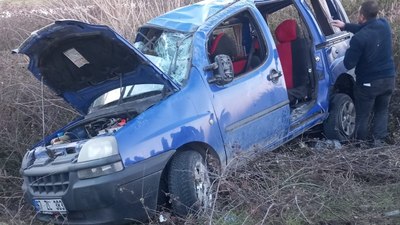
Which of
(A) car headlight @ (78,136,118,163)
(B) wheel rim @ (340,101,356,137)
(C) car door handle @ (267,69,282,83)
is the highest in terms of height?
(A) car headlight @ (78,136,118,163)

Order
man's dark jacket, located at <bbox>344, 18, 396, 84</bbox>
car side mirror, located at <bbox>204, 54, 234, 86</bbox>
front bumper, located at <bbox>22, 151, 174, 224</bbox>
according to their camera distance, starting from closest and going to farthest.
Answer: front bumper, located at <bbox>22, 151, 174, 224</bbox>, car side mirror, located at <bbox>204, 54, 234, 86</bbox>, man's dark jacket, located at <bbox>344, 18, 396, 84</bbox>

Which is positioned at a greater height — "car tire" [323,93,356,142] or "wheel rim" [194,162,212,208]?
"wheel rim" [194,162,212,208]

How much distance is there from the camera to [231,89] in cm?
527

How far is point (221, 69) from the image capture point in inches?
202

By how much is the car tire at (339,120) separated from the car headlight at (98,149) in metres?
3.28

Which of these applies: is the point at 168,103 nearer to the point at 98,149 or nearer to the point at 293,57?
the point at 98,149

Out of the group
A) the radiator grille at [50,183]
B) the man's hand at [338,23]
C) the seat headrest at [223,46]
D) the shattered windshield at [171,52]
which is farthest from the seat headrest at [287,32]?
the radiator grille at [50,183]

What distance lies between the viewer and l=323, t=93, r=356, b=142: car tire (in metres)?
6.70

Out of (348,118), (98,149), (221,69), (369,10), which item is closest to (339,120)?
(348,118)

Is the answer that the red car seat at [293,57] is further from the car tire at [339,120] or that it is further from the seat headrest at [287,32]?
the car tire at [339,120]

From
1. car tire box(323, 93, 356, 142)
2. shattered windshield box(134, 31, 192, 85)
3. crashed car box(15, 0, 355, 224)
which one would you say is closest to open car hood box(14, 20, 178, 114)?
crashed car box(15, 0, 355, 224)

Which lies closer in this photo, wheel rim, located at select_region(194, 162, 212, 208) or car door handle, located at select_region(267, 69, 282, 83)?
wheel rim, located at select_region(194, 162, 212, 208)

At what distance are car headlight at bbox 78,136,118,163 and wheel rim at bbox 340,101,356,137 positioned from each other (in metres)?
3.45

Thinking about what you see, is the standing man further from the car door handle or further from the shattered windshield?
the shattered windshield
